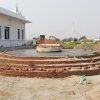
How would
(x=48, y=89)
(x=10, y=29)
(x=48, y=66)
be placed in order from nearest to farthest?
(x=48, y=89)
(x=48, y=66)
(x=10, y=29)

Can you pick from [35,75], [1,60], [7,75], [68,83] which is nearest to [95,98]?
[68,83]

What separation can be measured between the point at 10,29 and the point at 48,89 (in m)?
16.9

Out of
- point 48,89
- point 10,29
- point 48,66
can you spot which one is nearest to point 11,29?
point 10,29

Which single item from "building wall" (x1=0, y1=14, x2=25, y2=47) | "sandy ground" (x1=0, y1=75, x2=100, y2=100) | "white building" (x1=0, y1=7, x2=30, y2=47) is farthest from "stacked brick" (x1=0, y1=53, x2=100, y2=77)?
"building wall" (x1=0, y1=14, x2=25, y2=47)

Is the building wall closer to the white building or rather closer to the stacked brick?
the white building

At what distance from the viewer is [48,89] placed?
26.2 ft

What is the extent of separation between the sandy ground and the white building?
1299 cm

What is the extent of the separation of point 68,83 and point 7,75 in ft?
7.44

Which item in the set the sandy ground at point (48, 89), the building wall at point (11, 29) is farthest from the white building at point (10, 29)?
the sandy ground at point (48, 89)

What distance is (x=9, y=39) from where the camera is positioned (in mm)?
24234

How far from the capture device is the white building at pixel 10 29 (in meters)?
22.2

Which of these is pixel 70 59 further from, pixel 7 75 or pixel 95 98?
pixel 95 98

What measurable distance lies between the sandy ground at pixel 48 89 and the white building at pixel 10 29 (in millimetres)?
12989

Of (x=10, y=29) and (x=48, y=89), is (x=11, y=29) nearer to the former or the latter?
(x=10, y=29)
